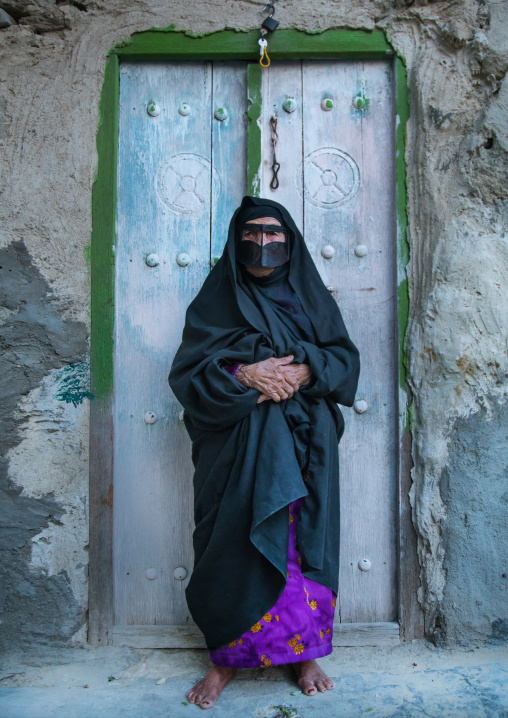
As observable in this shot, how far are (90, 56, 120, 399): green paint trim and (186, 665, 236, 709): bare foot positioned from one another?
123 centimetres

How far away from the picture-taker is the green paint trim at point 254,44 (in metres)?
2.90

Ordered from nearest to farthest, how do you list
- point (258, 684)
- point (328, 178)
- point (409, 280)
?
point (258, 684), point (409, 280), point (328, 178)

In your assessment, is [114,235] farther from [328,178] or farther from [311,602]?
[311,602]

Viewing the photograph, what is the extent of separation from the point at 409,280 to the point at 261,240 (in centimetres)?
78

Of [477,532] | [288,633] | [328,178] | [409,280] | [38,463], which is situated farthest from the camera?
[328,178]

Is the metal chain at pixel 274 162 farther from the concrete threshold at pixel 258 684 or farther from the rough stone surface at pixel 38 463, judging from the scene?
the concrete threshold at pixel 258 684

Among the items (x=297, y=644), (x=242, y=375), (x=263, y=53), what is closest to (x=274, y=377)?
(x=242, y=375)

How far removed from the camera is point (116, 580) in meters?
2.86

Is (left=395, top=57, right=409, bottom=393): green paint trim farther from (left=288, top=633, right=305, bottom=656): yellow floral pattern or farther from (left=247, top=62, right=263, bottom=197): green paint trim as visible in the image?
(left=288, top=633, right=305, bottom=656): yellow floral pattern

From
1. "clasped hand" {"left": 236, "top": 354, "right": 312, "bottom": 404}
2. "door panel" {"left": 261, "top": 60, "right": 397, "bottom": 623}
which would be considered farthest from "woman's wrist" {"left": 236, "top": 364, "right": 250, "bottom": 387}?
"door panel" {"left": 261, "top": 60, "right": 397, "bottom": 623}

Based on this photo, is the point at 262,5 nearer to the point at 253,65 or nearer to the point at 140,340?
Answer: the point at 253,65

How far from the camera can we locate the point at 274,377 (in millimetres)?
2324

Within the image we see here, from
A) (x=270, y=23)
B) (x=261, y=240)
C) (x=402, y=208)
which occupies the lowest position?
(x=261, y=240)

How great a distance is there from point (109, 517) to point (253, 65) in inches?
85.6
